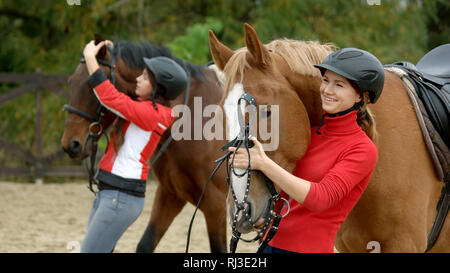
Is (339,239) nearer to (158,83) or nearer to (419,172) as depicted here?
(419,172)

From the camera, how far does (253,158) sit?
1.81 meters

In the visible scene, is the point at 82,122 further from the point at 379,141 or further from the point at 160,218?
the point at 379,141

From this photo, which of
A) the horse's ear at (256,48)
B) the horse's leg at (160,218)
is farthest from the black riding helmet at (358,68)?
the horse's leg at (160,218)

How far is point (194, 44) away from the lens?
918cm

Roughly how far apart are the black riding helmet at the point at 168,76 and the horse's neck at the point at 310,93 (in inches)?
56.4

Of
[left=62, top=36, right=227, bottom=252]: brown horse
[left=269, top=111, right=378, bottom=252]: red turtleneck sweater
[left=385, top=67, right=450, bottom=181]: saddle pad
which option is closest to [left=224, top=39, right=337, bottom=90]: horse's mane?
[left=269, top=111, right=378, bottom=252]: red turtleneck sweater

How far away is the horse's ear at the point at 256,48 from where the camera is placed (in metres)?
1.96

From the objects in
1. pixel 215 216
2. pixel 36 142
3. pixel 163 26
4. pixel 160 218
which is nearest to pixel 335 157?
pixel 215 216

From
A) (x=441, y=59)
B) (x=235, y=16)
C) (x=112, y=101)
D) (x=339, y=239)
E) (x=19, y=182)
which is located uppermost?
(x=235, y=16)

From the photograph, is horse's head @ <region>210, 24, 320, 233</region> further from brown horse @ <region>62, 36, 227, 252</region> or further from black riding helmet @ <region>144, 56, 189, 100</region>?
brown horse @ <region>62, 36, 227, 252</region>

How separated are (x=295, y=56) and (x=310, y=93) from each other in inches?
6.7

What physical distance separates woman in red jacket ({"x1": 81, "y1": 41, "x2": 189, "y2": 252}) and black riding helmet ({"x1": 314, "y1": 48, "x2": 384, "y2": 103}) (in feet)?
5.09
